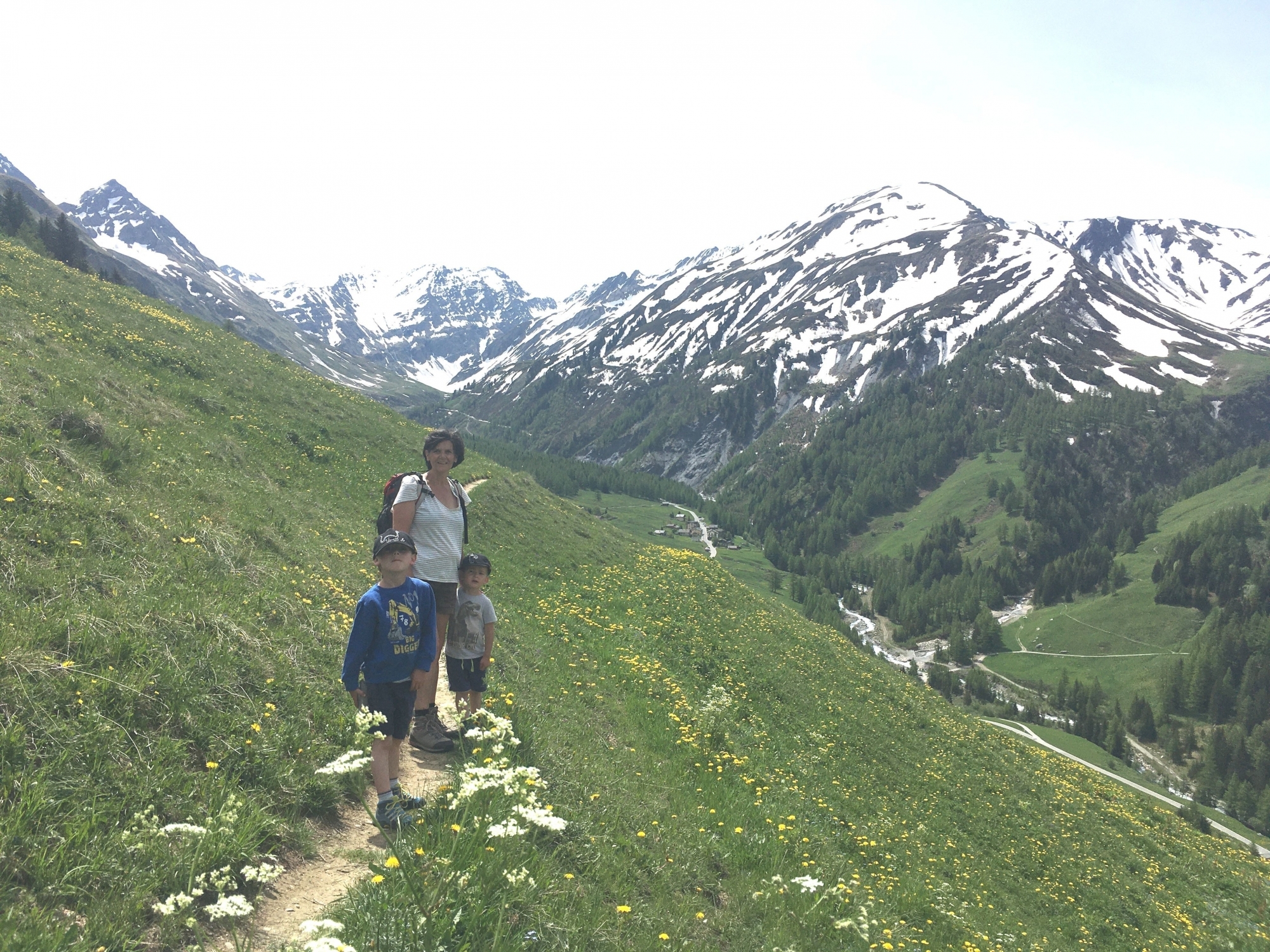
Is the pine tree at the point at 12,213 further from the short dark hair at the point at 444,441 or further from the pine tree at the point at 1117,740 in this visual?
the pine tree at the point at 1117,740

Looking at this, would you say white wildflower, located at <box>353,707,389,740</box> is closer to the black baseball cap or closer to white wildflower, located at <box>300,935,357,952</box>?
the black baseball cap

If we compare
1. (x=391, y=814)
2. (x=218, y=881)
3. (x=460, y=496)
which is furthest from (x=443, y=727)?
(x=218, y=881)

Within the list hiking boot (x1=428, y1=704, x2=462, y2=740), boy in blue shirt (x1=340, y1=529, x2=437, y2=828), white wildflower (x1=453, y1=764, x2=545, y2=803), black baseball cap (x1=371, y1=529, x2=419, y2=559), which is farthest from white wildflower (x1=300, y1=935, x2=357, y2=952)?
hiking boot (x1=428, y1=704, x2=462, y2=740)

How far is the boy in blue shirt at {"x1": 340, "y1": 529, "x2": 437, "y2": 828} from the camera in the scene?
294 inches

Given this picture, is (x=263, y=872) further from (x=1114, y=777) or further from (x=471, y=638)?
(x=1114, y=777)

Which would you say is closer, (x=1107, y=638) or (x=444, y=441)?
(x=444, y=441)

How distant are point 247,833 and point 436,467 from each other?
5658 millimetres

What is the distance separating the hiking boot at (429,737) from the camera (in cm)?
969

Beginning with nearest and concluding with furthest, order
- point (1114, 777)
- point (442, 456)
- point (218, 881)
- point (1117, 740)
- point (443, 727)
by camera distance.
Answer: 1. point (218, 881)
2. point (443, 727)
3. point (442, 456)
4. point (1114, 777)
5. point (1117, 740)

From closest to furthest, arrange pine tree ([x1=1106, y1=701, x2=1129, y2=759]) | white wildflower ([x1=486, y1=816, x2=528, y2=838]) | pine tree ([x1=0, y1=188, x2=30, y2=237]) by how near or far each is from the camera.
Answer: white wildflower ([x1=486, y1=816, x2=528, y2=838]) < pine tree ([x1=0, y1=188, x2=30, y2=237]) < pine tree ([x1=1106, y1=701, x2=1129, y2=759])

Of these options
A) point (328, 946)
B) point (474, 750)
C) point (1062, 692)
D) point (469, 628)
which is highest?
point (328, 946)

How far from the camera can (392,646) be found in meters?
7.68

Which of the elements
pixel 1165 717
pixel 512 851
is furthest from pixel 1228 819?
pixel 512 851

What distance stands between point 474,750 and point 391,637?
1699 millimetres
